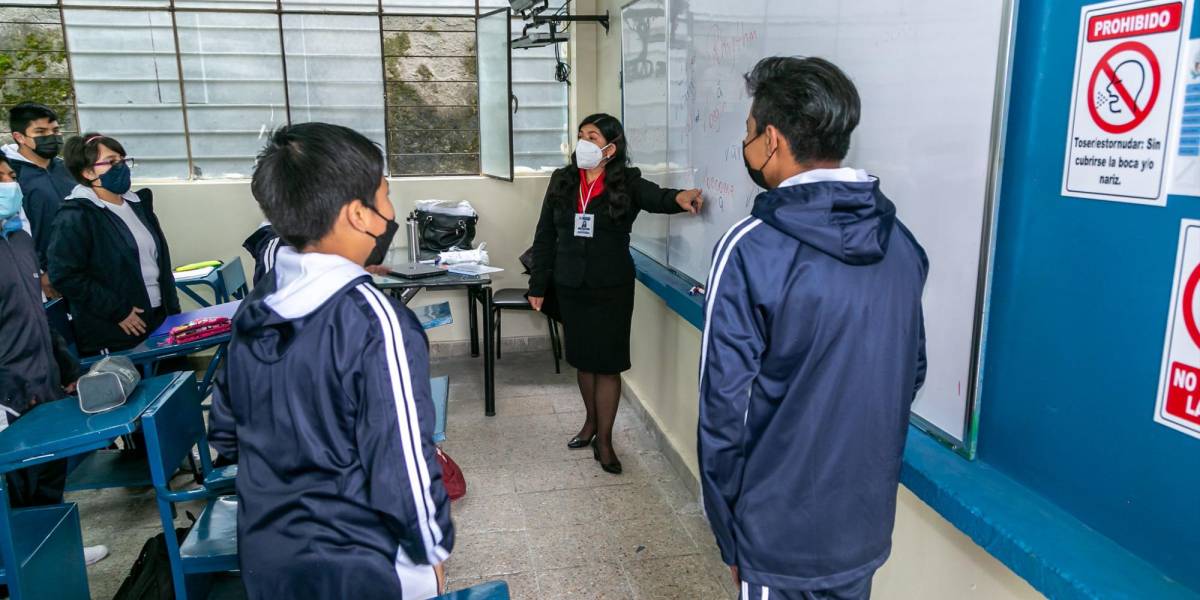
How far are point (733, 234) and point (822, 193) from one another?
16cm

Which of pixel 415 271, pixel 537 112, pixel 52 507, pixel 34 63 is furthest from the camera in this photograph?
pixel 537 112

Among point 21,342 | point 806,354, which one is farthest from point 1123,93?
point 21,342

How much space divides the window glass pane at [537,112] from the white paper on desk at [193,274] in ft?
6.32

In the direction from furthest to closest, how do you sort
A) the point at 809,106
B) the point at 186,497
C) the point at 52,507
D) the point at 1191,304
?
the point at 52,507 < the point at 186,497 < the point at 809,106 < the point at 1191,304

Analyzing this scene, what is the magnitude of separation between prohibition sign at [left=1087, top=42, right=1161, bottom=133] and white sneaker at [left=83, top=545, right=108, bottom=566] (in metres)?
3.04

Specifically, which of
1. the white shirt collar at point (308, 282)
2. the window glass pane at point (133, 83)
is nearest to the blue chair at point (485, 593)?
the white shirt collar at point (308, 282)

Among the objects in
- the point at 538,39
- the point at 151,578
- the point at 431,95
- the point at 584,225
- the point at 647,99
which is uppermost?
the point at 538,39

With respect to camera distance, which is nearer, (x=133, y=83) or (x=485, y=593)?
(x=485, y=593)

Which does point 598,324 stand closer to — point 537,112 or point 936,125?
point 936,125

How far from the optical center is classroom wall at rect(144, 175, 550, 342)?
4.48m

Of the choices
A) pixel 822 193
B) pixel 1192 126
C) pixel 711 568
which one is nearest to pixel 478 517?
pixel 711 568

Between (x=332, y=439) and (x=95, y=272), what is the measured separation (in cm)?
230

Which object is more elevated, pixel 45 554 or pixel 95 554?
pixel 45 554

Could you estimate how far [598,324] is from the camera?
3.15 m
